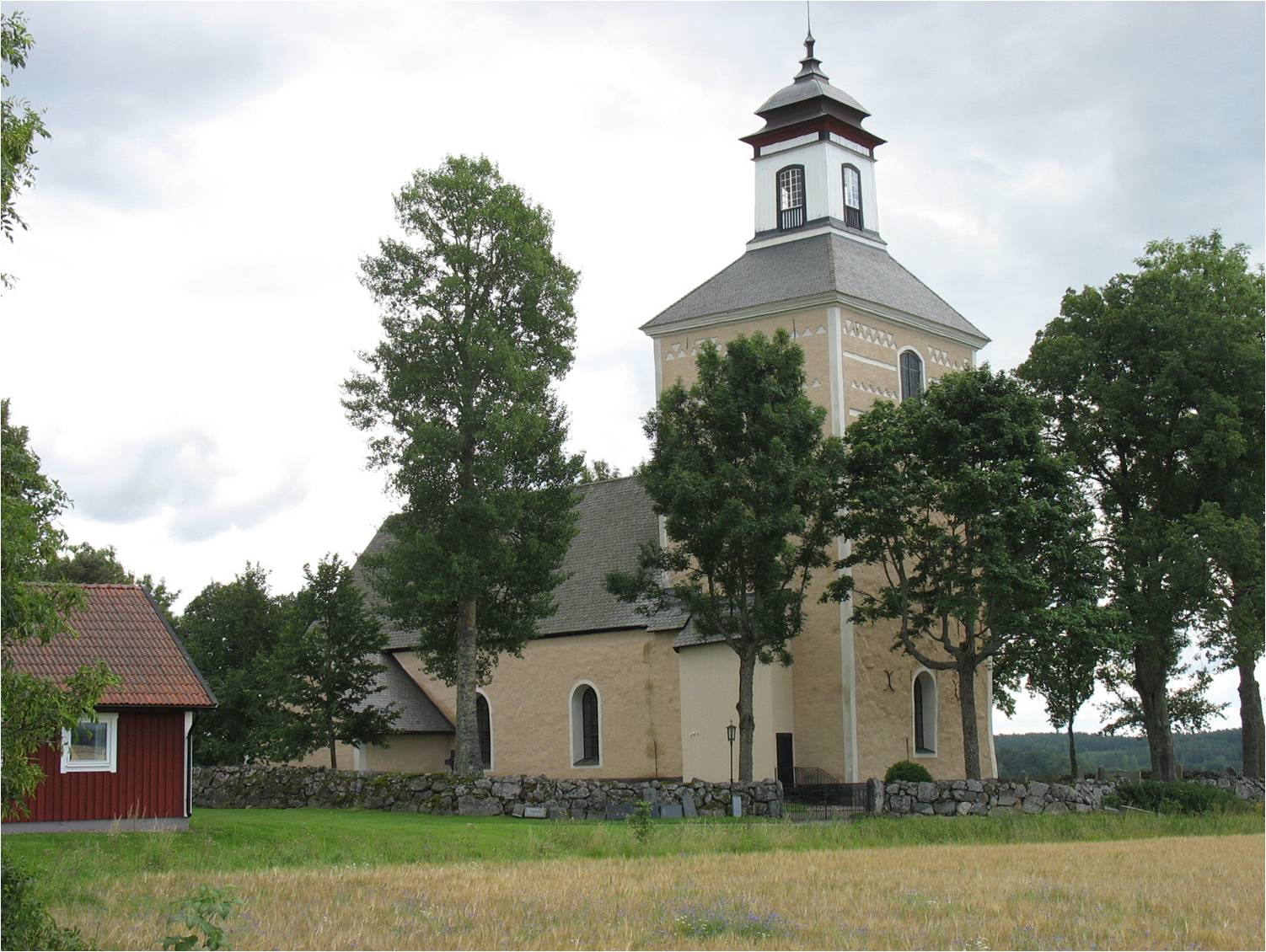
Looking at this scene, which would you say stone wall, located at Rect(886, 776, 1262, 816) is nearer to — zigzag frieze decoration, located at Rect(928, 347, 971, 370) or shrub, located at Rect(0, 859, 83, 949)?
zigzag frieze decoration, located at Rect(928, 347, 971, 370)

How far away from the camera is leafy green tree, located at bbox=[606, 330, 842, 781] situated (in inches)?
1266

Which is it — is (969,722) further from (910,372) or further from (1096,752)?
(1096,752)

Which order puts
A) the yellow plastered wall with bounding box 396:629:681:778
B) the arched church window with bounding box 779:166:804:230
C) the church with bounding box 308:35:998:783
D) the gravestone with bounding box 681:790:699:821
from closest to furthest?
the gravestone with bounding box 681:790:699:821 → the church with bounding box 308:35:998:783 → the yellow plastered wall with bounding box 396:629:681:778 → the arched church window with bounding box 779:166:804:230

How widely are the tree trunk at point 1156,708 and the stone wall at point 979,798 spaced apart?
7.85 metres

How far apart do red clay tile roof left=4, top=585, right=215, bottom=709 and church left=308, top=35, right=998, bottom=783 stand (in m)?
12.3

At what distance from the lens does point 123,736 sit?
2538 cm

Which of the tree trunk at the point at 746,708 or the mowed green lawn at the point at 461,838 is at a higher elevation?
the tree trunk at the point at 746,708

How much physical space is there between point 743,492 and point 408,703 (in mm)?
16707

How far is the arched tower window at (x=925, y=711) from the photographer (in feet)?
132

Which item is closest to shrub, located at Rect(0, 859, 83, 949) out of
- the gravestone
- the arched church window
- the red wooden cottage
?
the red wooden cottage

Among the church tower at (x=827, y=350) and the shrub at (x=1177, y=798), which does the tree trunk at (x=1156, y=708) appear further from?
the shrub at (x=1177, y=798)

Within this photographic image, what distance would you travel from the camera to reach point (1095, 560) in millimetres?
34531

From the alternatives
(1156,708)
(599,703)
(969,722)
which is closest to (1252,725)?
(1156,708)

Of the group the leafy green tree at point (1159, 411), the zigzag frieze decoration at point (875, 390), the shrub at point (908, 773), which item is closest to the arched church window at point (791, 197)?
the zigzag frieze decoration at point (875, 390)
